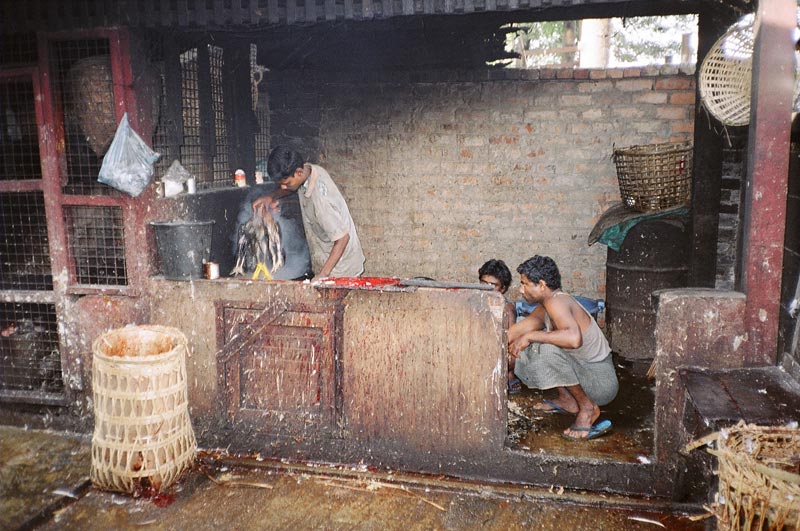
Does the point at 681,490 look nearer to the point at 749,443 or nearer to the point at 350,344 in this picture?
the point at 749,443

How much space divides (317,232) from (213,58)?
2.21 m

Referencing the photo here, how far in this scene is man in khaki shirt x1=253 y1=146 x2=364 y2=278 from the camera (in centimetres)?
562

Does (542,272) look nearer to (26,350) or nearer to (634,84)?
(634,84)

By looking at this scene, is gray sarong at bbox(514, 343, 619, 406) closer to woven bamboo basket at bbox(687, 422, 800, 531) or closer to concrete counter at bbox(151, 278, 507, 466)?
concrete counter at bbox(151, 278, 507, 466)

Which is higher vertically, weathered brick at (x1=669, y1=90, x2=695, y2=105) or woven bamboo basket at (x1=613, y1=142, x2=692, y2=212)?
weathered brick at (x1=669, y1=90, x2=695, y2=105)

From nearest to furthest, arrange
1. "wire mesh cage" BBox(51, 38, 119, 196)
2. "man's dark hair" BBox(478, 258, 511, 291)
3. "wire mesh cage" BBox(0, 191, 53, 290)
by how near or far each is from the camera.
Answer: "wire mesh cage" BBox(51, 38, 119, 196)
"wire mesh cage" BBox(0, 191, 53, 290)
"man's dark hair" BBox(478, 258, 511, 291)

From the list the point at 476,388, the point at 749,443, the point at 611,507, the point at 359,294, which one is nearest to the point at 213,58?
the point at 359,294

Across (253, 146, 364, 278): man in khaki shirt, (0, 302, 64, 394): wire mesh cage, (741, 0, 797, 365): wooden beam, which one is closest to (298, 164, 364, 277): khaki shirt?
(253, 146, 364, 278): man in khaki shirt

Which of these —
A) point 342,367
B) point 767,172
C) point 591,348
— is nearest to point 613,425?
point 591,348

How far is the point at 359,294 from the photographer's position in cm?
458

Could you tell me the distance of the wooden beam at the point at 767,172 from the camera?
373 cm

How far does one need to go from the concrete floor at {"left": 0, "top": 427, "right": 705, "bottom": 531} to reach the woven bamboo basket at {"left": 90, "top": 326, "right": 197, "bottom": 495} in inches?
5.6

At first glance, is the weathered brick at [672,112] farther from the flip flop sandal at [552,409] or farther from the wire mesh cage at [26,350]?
the wire mesh cage at [26,350]

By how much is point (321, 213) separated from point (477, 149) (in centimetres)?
299
